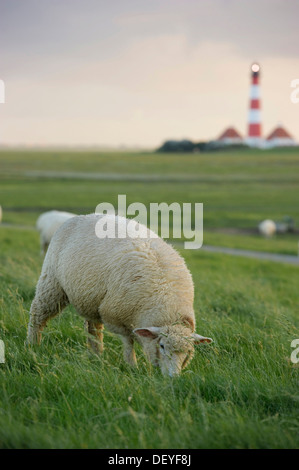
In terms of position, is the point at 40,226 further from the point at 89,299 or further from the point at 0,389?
the point at 0,389

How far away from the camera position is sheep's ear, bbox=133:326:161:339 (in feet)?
15.2

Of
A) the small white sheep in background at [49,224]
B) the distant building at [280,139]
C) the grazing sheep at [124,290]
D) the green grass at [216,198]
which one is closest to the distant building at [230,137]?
the distant building at [280,139]

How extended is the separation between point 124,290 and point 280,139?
12899 centimetres

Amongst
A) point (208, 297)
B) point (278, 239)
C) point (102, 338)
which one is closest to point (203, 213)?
point (278, 239)

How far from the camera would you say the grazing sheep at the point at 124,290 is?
4.72 metres

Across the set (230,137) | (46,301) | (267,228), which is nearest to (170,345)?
(46,301)

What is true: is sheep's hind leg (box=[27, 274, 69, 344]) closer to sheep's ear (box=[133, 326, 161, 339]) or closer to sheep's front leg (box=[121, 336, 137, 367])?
sheep's front leg (box=[121, 336, 137, 367])

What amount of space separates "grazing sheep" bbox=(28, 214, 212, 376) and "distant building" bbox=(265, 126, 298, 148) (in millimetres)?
124871

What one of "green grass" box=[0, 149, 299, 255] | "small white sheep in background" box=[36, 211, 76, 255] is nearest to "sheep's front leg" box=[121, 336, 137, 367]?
"small white sheep in background" box=[36, 211, 76, 255]

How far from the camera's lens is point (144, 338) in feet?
15.8

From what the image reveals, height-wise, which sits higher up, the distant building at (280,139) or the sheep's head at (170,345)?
the distant building at (280,139)

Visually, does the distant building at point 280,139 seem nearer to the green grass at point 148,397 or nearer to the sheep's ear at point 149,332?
the green grass at point 148,397

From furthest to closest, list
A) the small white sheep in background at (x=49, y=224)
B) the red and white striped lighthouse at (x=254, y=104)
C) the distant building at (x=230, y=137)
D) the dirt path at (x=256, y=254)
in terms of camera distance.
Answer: the distant building at (x=230, y=137)
the red and white striped lighthouse at (x=254, y=104)
the dirt path at (x=256, y=254)
the small white sheep in background at (x=49, y=224)

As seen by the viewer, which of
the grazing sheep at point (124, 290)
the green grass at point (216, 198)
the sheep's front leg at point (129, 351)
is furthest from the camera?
the green grass at point (216, 198)
